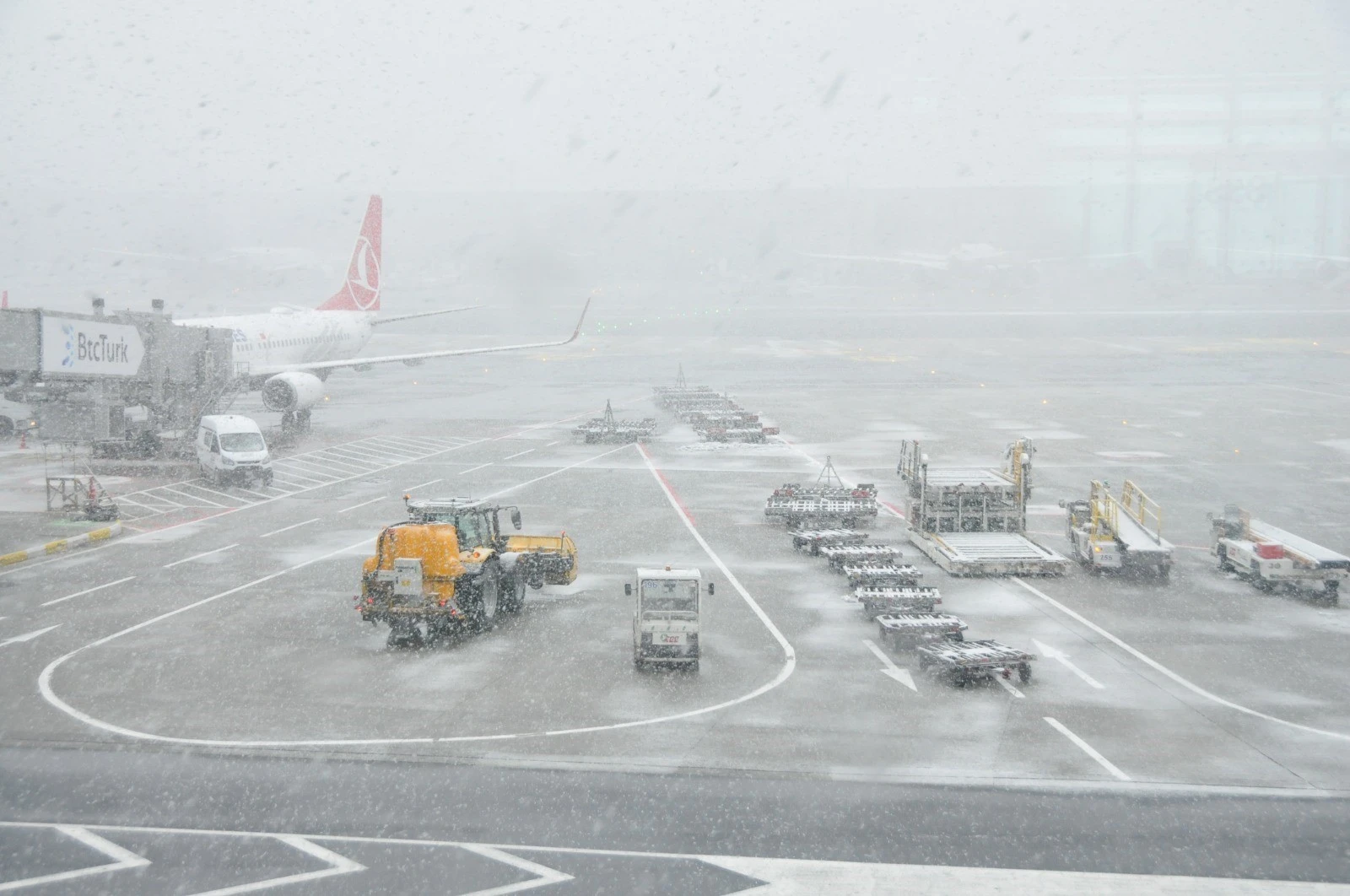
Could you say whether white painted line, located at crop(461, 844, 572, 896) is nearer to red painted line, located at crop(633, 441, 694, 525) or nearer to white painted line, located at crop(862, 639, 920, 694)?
white painted line, located at crop(862, 639, 920, 694)

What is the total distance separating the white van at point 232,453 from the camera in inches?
1806

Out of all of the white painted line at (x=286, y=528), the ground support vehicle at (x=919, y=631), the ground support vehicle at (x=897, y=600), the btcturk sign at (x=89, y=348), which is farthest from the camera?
the btcturk sign at (x=89, y=348)

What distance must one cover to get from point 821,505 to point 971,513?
5093mm

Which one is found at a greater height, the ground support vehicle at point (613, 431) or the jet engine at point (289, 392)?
the jet engine at point (289, 392)

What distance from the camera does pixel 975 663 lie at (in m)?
22.3

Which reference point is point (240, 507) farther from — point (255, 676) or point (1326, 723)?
point (1326, 723)

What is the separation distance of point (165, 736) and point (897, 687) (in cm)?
1330

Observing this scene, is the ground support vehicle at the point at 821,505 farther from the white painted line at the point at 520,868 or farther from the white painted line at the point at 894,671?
the white painted line at the point at 520,868

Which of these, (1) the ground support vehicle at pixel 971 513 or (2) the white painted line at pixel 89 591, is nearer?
(2) the white painted line at pixel 89 591

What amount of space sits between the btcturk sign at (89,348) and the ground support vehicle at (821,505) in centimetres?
2895

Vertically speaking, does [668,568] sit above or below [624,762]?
above

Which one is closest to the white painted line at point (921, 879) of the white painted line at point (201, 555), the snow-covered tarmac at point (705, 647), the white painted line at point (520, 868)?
the white painted line at point (520, 868)

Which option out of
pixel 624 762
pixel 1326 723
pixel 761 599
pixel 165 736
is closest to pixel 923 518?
pixel 761 599

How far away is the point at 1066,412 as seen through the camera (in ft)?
226
